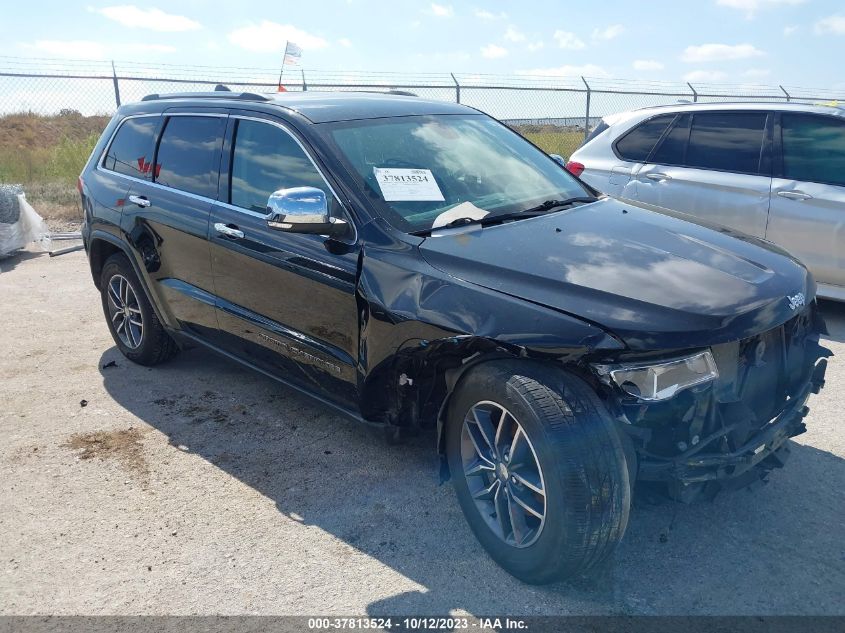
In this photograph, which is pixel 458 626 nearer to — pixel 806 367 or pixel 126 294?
pixel 806 367

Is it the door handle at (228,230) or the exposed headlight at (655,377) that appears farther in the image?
the door handle at (228,230)

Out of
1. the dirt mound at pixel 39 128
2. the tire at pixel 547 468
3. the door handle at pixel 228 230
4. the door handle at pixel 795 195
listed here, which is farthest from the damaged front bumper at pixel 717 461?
the dirt mound at pixel 39 128

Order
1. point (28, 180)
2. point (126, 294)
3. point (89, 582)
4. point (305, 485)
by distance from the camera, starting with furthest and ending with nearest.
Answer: point (28, 180), point (126, 294), point (305, 485), point (89, 582)

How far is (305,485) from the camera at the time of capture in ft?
12.3

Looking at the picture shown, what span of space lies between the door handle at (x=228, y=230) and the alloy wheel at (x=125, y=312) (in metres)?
1.38

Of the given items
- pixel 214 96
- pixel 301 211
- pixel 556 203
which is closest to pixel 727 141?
pixel 556 203

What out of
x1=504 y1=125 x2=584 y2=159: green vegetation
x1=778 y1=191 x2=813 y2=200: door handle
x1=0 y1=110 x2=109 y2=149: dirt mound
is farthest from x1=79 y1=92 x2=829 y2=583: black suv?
x1=0 y1=110 x2=109 y2=149: dirt mound

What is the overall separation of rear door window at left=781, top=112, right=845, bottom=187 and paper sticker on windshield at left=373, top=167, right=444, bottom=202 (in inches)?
143

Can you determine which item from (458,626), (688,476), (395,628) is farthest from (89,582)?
(688,476)

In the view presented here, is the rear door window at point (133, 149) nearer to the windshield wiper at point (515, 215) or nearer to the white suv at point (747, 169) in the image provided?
the windshield wiper at point (515, 215)

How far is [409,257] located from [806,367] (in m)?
1.73

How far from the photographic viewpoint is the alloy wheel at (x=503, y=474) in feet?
9.28

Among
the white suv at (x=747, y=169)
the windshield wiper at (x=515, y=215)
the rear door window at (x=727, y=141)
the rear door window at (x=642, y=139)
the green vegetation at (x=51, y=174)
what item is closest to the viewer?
the windshield wiper at (x=515, y=215)

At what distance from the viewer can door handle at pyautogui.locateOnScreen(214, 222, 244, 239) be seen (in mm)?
4004
